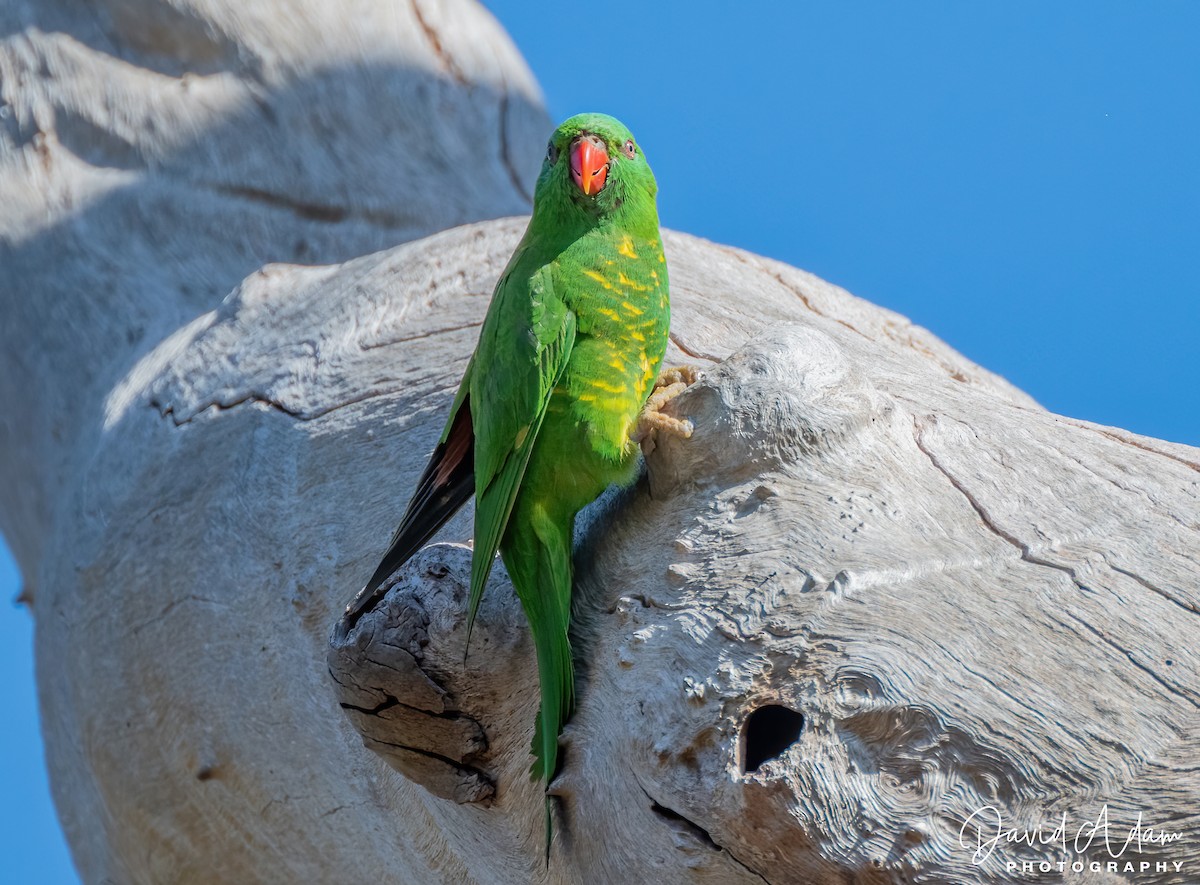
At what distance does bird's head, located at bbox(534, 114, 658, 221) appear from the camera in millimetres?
2236

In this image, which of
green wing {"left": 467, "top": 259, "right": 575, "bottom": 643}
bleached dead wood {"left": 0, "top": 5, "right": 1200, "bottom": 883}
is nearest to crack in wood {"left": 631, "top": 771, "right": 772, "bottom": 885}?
bleached dead wood {"left": 0, "top": 5, "right": 1200, "bottom": 883}

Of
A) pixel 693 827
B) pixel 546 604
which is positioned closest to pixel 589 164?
pixel 546 604

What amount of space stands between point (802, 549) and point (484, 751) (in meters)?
0.79

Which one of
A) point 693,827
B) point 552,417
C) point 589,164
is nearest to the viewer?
point 693,827

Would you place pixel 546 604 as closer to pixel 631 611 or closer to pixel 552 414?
pixel 631 611

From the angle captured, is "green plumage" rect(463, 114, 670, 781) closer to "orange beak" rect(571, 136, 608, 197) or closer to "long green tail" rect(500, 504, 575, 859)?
"long green tail" rect(500, 504, 575, 859)

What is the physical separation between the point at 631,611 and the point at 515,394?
0.46 metres

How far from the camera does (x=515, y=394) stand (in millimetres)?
2061

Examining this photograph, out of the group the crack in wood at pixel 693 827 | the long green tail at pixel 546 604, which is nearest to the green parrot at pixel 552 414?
the long green tail at pixel 546 604

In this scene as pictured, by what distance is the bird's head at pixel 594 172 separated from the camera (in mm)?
2236

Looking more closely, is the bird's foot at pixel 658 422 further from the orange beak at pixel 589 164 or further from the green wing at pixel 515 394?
the orange beak at pixel 589 164

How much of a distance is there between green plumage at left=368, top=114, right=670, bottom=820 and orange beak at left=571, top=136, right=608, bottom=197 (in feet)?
0.05

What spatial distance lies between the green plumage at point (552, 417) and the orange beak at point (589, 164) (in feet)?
0.05

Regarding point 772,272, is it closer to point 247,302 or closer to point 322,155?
point 247,302
